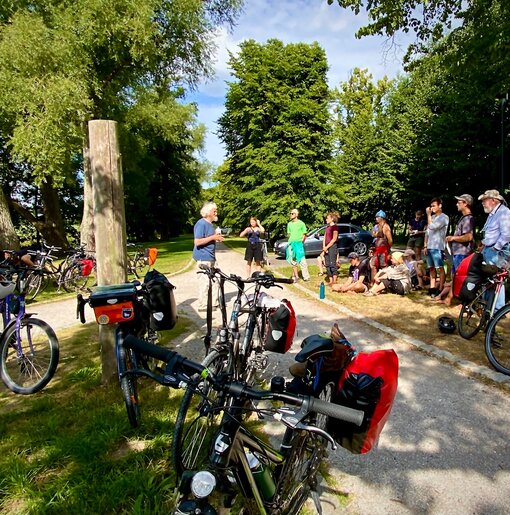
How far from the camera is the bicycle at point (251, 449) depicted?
4.12ft

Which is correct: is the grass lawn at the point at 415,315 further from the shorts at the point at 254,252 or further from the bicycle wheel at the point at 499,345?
the shorts at the point at 254,252

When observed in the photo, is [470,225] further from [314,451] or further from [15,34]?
[15,34]

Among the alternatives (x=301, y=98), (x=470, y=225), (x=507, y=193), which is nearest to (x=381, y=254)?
(x=470, y=225)

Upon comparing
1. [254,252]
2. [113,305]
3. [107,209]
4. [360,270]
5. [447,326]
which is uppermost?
[107,209]

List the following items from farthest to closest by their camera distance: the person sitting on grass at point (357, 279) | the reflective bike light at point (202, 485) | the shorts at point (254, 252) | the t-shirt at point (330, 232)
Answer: the shorts at point (254, 252) → the t-shirt at point (330, 232) → the person sitting on grass at point (357, 279) → the reflective bike light at point (202, 485)

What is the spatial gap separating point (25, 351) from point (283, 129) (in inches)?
827

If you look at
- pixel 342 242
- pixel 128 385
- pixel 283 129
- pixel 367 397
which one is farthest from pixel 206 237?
pixel 283 129

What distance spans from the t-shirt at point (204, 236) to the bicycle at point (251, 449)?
165 inches

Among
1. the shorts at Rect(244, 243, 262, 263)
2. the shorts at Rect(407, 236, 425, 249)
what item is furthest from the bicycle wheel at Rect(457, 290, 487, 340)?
the shorts at Rect(407, 236, 425, 249)

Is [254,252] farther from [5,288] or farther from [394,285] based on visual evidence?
[5,288]

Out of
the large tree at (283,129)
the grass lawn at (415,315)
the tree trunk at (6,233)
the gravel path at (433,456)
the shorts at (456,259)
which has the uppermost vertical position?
the large tree at (283,129)

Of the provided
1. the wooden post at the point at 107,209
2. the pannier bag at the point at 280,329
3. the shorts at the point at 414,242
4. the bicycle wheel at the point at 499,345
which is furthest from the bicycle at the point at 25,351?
the shorts at the point at 414,242

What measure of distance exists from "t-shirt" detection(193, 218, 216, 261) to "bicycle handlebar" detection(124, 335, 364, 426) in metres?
4.47

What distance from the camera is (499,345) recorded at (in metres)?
4.54
